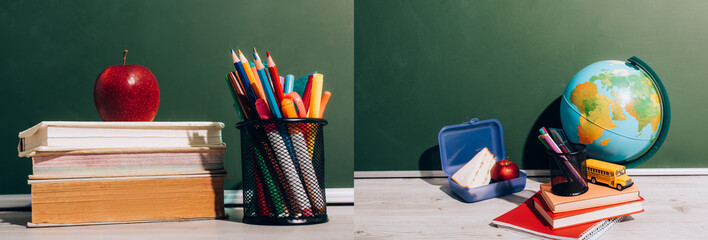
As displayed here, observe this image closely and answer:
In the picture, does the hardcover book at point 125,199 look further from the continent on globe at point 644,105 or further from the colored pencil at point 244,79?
the continent on globe at point 644,105

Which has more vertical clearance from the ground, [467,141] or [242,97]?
[242,97]

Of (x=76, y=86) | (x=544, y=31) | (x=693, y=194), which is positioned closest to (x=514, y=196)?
(x=693, y=194)

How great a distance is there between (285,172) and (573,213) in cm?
56

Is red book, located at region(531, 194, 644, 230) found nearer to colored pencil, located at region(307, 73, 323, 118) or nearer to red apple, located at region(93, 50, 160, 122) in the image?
colored pencil, located at region(307, 73, 323, 118)

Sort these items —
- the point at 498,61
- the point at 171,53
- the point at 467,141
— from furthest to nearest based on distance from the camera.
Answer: the point at 498,61
the point at 467,141
the point at 171,53

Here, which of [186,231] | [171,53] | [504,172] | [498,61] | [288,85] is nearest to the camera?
[186,231]

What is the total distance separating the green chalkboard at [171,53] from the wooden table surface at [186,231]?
0.27 metres

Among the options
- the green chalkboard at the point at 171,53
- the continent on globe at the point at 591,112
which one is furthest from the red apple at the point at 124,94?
the continent on globe at the point at 591,112

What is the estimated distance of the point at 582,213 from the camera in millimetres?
933

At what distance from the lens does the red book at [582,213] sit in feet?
2.96

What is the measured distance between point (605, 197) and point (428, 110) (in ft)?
2.74

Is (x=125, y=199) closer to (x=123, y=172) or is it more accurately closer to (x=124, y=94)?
(x=123, y=172)

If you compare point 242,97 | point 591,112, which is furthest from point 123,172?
point 591,112

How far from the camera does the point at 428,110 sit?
1738 millimetres
